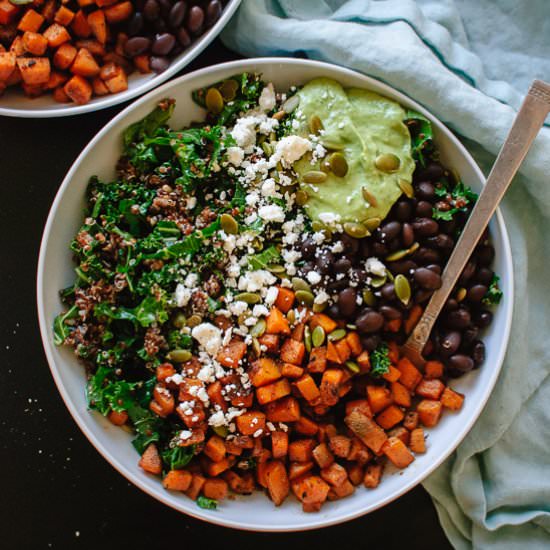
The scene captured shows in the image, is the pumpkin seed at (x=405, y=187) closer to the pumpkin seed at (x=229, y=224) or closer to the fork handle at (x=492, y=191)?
the fork handle at (x=492, y=191)

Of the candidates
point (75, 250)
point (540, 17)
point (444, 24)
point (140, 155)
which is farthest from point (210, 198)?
point (540, 17)

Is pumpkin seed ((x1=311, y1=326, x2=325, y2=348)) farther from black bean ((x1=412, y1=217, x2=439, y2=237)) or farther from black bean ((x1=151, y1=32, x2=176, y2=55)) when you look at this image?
black bean ((x1=151, y1=32, x2=176, y2=55))

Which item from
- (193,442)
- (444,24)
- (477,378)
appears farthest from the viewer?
(444,24)

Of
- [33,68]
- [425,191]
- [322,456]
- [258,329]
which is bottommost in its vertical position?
[322,456]

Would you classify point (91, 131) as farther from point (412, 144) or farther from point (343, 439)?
point (343, 439)

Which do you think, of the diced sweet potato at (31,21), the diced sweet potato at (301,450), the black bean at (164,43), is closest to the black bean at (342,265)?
the diced sweet potato at (301,450)

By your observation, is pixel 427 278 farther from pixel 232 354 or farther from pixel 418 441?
pixel 232 354

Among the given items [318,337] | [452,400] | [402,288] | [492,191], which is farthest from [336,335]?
[492,191]
